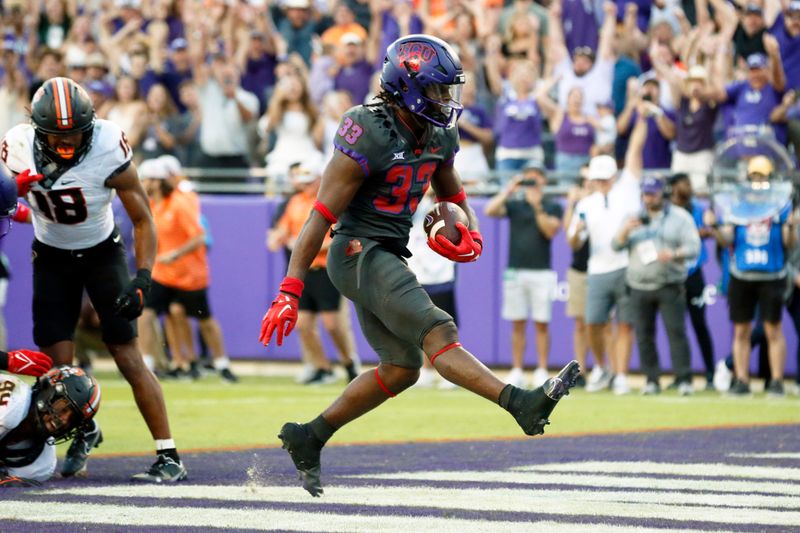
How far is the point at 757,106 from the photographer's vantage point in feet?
49.4

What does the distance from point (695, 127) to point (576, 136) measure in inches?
57.7

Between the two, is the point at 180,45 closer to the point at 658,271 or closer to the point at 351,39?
the point at 351,39

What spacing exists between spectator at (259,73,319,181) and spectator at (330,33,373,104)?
2.20 ft

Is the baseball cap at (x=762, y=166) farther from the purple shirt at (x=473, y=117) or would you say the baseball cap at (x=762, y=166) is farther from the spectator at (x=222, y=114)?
the spectator at (x=222, y=114)

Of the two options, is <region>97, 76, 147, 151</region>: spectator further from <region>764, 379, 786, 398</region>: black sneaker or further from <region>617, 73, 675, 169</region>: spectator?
<region>764, 379, 786, 398</region>: black sneaker

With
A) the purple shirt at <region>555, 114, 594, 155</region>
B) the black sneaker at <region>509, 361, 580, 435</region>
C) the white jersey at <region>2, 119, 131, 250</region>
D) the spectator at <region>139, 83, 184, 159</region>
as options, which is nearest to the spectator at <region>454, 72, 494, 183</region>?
the purple shirt at <region>555, 114, 594, 155</region>

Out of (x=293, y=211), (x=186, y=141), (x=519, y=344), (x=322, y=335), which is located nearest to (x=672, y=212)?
(x=519, y=344)

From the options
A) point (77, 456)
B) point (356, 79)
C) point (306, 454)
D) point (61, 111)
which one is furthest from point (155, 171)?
point (306, 454)

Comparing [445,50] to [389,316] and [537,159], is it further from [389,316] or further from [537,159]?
[537,159]

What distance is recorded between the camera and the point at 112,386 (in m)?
14.9

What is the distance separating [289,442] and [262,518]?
0.86 metres

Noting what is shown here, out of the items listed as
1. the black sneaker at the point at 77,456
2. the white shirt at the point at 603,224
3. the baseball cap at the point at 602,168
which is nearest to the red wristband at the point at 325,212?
the black sneaker at the point at 77,456

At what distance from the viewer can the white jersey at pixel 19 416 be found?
7367 mm

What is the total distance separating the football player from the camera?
24.5ft
